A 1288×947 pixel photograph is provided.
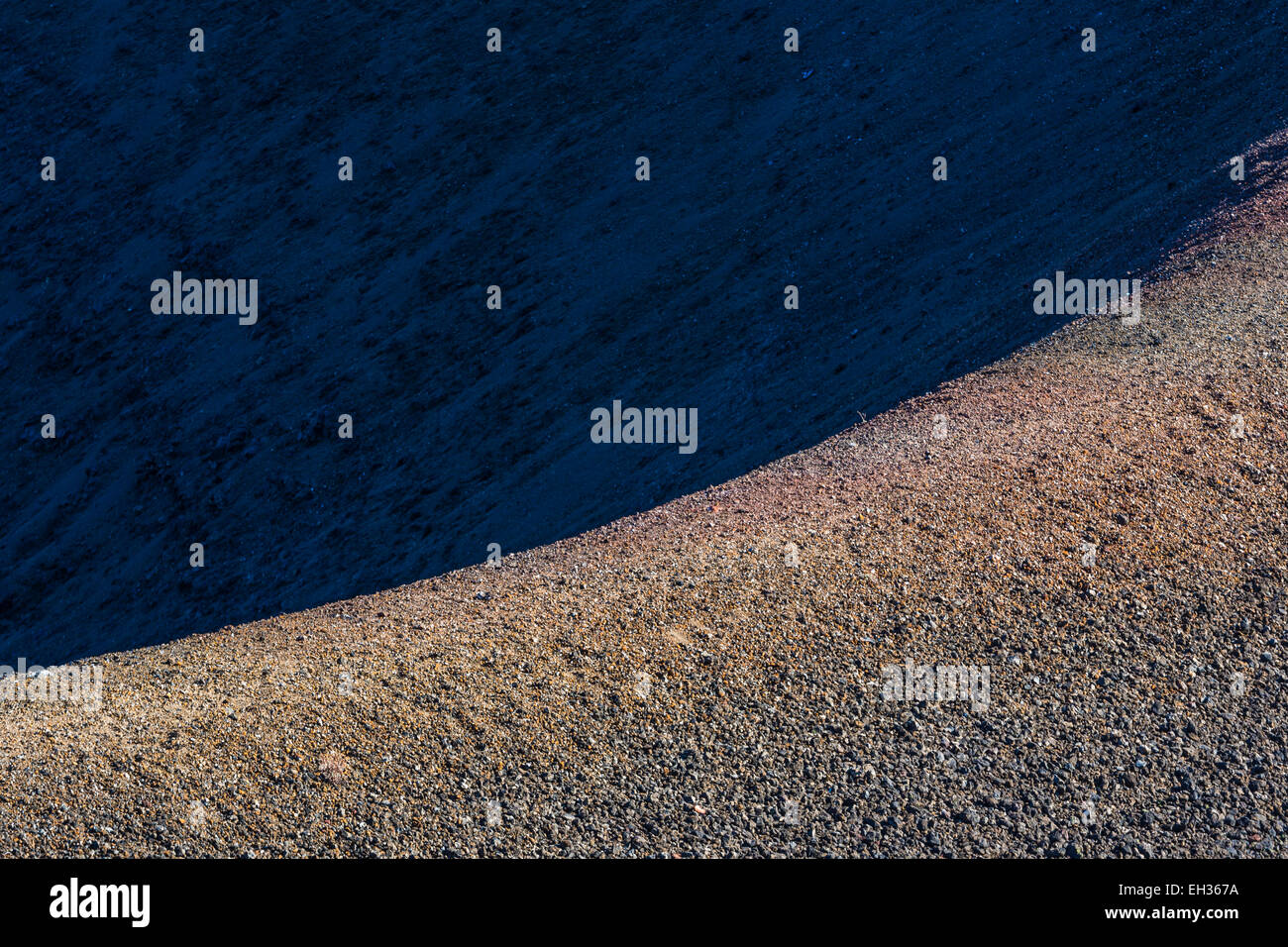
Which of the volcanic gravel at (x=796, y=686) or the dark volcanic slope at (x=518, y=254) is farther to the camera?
the dark volcanic slope at (x=518, y=254)

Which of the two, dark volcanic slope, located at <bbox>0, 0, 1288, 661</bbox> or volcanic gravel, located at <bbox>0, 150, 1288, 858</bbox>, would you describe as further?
dark volcanic slope, located at <bbox>0, 0, 1288, 661</bbox>

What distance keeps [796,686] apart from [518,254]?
1260cm

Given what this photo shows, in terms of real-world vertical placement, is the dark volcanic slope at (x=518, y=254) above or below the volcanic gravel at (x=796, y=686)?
above

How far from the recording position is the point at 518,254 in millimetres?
18438

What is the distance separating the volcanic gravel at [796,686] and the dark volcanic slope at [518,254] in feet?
8.09

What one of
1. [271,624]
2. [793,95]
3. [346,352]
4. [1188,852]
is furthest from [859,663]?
[793,95]

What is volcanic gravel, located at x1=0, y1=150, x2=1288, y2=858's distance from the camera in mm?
6504

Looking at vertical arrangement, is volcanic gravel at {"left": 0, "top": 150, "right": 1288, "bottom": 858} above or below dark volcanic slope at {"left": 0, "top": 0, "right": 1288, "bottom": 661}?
below

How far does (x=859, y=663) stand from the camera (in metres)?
7.46

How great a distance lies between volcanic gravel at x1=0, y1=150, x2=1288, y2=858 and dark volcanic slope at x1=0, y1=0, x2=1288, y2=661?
8.09 ft

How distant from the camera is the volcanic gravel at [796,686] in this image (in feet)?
21.3

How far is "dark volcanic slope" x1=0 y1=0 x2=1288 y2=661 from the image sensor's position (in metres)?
13.7

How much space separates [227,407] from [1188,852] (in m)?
15.3

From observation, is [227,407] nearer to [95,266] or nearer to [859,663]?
[95,266]
